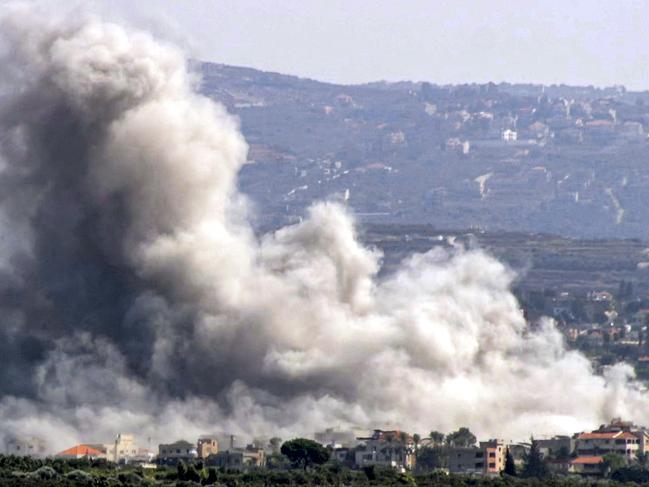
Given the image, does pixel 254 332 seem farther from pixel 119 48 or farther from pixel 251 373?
pixel 119 48

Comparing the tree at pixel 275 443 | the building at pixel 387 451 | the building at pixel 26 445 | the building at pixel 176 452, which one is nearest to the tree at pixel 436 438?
the building at pixel 387 451

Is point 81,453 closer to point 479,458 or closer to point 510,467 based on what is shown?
point 479,458

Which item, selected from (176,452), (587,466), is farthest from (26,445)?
(587,466)

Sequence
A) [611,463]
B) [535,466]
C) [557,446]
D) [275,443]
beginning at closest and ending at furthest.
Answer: [535,466] < [611,463] < [275,443] < [557,446]

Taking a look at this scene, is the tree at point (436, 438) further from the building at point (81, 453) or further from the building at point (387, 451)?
the building at point (81, 453)

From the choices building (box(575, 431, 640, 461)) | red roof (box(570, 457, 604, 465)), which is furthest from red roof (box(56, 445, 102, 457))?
building (box(575, 431, 640, 461))

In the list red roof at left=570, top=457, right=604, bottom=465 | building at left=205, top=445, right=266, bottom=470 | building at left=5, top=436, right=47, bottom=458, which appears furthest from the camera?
red roof at left=570, top=457, right=604, bottom=465

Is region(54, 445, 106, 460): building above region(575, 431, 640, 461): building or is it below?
below

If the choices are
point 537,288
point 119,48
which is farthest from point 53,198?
point 537,288

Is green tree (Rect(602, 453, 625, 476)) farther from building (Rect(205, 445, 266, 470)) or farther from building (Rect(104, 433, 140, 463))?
building (Rect(104, 433, 140, 463))
